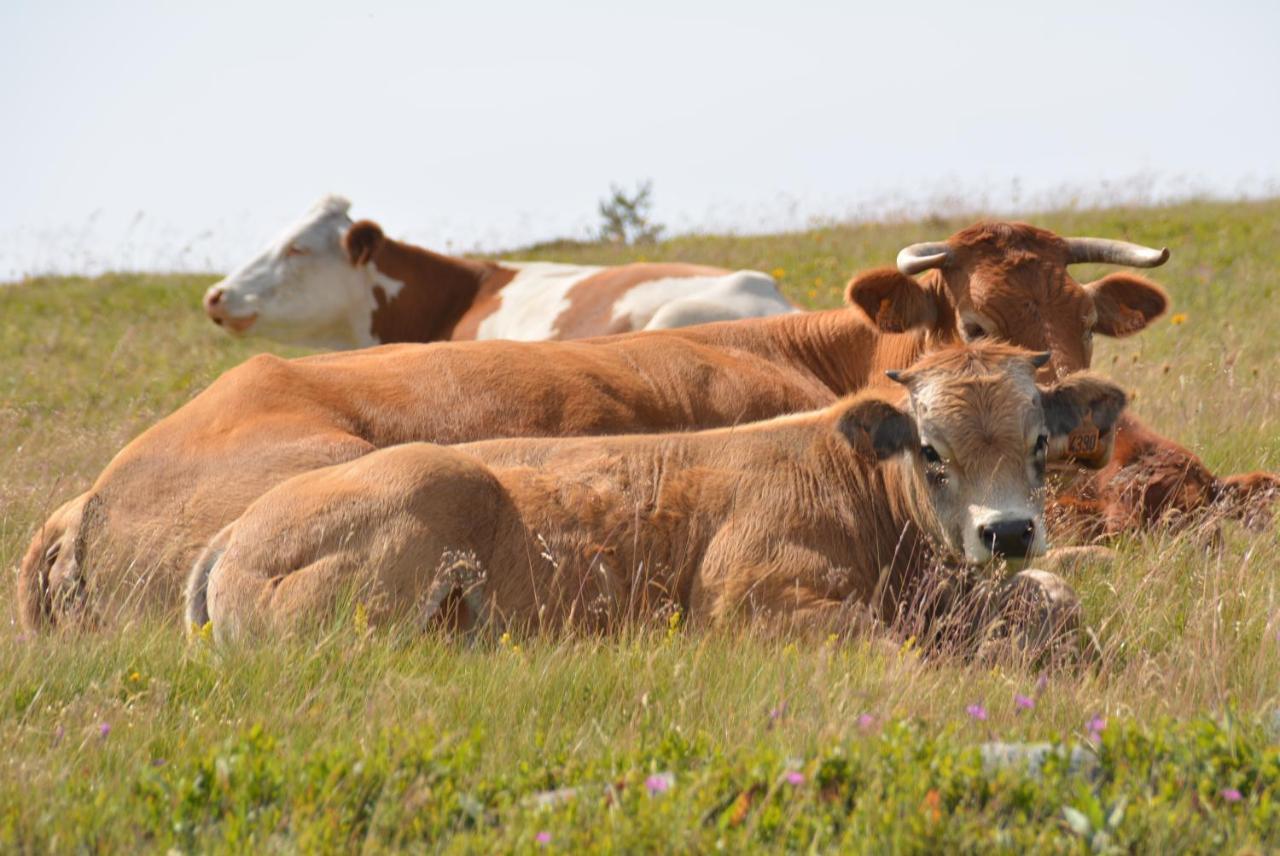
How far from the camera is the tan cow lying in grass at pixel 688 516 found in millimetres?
6223

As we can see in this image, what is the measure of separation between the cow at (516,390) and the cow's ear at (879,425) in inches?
30.9

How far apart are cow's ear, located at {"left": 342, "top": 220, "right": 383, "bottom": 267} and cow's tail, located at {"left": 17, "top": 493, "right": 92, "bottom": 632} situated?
7.92m

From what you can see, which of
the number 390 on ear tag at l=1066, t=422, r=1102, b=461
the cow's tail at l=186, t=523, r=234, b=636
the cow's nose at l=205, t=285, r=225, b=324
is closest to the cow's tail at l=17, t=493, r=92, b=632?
the cow's tail at l=186, t=523, r=234, b=636

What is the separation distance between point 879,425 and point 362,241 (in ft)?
30.2

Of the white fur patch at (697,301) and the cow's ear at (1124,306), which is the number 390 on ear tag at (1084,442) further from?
the white fur patch at (697,301)

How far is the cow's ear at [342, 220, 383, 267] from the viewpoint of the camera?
14.9m

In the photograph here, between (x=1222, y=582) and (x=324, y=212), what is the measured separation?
10580mm

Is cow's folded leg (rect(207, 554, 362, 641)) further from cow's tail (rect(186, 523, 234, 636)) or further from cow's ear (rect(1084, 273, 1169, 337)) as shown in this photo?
cow's ear (rect(1084, 273, 1169, 337))

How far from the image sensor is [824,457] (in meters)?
7.08

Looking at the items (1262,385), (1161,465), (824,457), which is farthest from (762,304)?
(824,457)

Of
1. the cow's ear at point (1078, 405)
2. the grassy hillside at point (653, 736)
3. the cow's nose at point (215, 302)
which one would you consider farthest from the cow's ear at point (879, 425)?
the cow's nose at point (215, 302)

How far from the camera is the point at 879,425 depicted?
676cm

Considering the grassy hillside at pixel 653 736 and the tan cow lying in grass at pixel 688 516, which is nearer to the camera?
the grassy hillside at pixel 653 736

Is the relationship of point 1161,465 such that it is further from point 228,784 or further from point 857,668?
point 228,784
